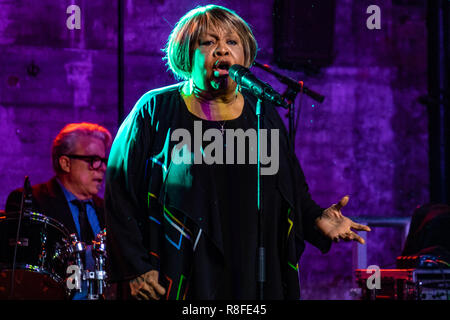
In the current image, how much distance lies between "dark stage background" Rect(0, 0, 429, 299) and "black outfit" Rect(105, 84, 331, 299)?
3990 mm

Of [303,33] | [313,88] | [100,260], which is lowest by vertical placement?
[100,260]

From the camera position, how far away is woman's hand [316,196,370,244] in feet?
8.11

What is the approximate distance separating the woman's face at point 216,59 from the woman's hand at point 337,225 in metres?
0.61

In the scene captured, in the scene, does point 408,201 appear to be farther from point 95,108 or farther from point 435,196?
point 95,108

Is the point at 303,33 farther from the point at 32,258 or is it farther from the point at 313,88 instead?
the point at 32,258

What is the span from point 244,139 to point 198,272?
553 mm

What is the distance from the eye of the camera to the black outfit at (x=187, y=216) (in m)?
2.31

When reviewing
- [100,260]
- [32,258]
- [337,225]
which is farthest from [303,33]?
[337,225]

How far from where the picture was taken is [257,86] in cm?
232

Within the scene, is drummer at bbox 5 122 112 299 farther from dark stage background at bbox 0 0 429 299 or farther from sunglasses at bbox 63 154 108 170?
dark stage background at bbox 0 0 429 299

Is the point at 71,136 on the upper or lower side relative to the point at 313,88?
lower

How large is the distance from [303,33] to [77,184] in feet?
9.89

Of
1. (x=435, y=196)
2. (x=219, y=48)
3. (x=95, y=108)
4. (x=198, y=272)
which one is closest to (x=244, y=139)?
(x=219, y=48)

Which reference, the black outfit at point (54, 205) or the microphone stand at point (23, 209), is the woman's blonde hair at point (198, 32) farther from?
the black outfit at point (54, 205)
